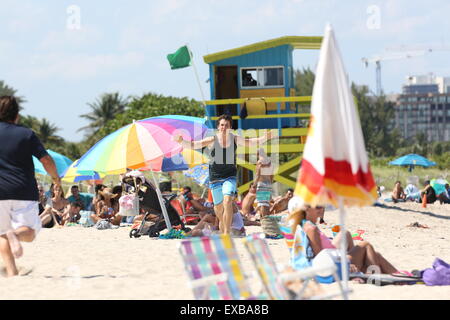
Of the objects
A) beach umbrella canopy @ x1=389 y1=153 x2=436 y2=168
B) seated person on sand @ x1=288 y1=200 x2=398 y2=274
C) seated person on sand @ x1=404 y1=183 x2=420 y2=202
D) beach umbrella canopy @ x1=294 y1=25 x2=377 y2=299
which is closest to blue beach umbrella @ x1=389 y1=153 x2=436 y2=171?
beach umbrella canopy @ x1=389 y1=153 x2=436 y2=168

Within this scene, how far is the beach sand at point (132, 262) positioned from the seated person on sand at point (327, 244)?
37cm

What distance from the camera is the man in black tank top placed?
9.45 metres

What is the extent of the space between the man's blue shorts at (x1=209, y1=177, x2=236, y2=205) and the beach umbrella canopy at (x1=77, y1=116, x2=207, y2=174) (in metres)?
1.45

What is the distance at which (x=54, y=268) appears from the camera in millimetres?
8023

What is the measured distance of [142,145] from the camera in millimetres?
11156

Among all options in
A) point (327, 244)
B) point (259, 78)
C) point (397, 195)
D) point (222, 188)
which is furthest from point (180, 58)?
point (397, 195)

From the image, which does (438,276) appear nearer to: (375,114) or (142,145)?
(142,145)

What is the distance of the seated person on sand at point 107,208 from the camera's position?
1525cm

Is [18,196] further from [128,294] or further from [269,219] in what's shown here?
[269,219]

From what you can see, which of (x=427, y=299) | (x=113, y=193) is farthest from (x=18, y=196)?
(x=113, y=193)

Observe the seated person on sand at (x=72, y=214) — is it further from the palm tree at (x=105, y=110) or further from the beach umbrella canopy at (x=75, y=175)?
the palm tree at (x=105, y=110)

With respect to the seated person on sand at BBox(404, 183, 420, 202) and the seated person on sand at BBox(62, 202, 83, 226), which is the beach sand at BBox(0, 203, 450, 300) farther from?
the seated person on sand at BBox(404, 183, 420, 202)

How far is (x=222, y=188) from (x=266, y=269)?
4.73m

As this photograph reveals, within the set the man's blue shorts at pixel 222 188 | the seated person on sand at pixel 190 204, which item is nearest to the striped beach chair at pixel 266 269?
the man's blue shorts at pixel 222 188
